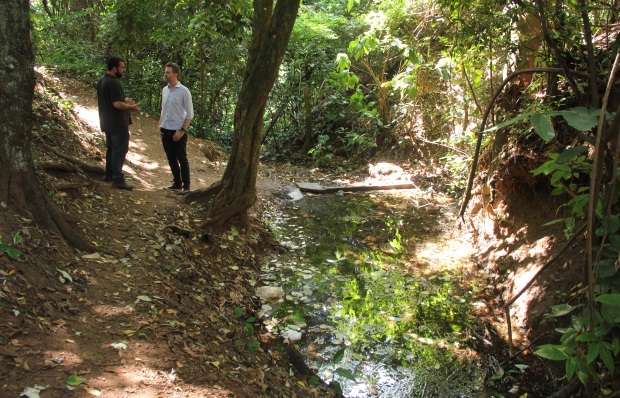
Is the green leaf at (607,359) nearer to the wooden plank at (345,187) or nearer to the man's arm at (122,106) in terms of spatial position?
the man's arm at (122,106)

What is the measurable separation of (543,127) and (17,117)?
13.2 feet

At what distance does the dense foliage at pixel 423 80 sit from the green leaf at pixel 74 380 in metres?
2.86

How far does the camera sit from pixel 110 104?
6.20m

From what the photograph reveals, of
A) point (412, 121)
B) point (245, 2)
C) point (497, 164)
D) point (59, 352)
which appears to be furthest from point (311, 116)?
point (59, 352)

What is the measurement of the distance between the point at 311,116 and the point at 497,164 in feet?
29.8

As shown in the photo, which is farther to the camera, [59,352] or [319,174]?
[319,174]

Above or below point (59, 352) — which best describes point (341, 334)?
below

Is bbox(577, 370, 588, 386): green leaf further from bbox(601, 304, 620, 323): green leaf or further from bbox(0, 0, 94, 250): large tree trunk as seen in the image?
bbox(0, 0, 94, 250): large tree trunk

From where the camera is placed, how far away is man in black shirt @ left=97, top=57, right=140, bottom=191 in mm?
6117

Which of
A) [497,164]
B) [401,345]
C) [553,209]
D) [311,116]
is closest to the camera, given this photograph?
[401,345]

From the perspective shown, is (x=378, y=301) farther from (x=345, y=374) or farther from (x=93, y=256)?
(x=93, y=256)

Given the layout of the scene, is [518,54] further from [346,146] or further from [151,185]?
[346,146]

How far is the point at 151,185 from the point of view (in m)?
7.59

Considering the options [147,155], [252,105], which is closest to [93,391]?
Result: [252,105]
